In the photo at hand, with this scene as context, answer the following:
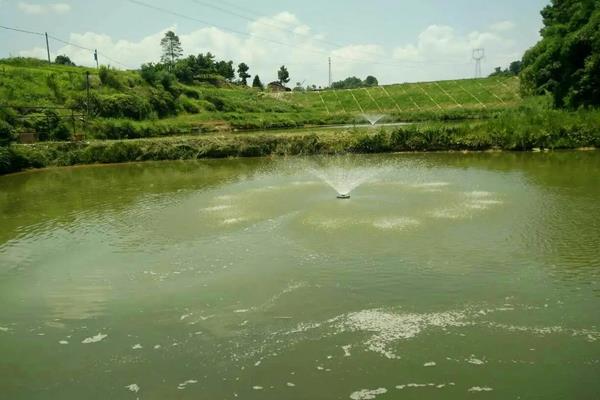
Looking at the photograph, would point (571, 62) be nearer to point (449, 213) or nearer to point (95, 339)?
point (449, 213)

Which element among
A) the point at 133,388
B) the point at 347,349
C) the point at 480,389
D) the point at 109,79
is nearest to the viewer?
the point at 480,389

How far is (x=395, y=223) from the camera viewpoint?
18.4 meters

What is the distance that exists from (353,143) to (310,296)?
29.3 metres

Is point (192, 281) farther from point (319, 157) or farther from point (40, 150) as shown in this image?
point (40, 150)

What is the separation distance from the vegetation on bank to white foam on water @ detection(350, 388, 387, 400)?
32764 millimetres

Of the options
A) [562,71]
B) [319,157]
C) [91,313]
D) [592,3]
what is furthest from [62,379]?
[592,3]

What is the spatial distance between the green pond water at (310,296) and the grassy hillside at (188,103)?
28.3 metres

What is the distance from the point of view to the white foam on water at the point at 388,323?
10.3 m

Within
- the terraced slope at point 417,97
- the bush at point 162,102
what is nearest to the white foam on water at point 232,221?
the bush at point 162,102

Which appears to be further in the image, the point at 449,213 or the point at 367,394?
the point at 449,213

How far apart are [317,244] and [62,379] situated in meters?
8.81

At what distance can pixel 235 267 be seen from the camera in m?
14.8

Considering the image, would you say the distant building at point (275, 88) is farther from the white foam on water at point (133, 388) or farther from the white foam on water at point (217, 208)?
the white foam on water at point (133, 388)

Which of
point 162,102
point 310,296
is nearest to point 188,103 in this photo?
point 162,102
